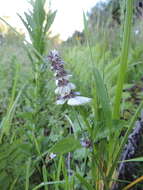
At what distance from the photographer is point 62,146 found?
1.73 feet

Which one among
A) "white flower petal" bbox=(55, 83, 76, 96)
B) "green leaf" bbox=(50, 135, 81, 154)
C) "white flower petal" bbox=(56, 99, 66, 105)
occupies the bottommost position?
"green leaf" bbox=(50, 135, 81, 154)

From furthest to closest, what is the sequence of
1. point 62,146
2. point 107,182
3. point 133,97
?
point 133,97 < point 107,182 < point 62,146

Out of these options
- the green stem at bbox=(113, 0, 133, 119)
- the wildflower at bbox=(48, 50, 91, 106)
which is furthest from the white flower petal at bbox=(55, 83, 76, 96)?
the green stem at bbox=(113, 0, 133, 119)

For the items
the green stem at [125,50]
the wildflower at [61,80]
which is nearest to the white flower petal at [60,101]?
the wildflower at [61,80]

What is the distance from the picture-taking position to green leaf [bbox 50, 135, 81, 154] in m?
0.52

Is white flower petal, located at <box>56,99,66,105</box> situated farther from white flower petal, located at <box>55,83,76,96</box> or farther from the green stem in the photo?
the green stem

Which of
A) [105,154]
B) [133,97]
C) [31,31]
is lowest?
[133,97]

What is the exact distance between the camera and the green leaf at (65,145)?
52cm

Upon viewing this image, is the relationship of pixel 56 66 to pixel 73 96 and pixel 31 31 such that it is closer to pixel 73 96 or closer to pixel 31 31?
pixel 73 96

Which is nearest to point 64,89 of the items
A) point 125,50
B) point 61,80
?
point 61,80

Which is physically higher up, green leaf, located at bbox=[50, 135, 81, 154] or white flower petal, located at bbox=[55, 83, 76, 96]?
white flower petal, located at bbox=[55, 83, 76, 96]

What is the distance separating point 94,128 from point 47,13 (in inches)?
17.1

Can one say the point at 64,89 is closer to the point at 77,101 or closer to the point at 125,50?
the point at 77,101

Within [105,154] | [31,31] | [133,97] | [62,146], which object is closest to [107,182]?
[105,154]
